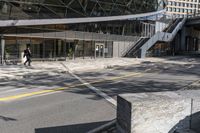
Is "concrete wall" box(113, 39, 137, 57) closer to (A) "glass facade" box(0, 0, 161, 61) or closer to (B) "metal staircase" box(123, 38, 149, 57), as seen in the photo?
(A) "glass facade" box(0, 0, 161, 61)

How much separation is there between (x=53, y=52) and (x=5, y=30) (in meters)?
7.97

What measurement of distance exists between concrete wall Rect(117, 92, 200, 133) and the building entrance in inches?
1542

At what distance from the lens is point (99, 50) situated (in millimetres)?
46281

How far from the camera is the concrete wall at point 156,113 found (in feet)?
19.8

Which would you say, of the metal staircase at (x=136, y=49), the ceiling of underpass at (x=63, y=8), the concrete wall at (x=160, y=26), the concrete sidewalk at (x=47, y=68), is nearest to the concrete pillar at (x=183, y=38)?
the concrete wall at (x=160, y=26)

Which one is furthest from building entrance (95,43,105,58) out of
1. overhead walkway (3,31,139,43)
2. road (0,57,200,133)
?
road (0,57,200,133)

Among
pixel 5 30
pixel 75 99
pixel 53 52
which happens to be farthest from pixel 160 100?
pixel 53 52

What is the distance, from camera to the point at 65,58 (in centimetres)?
3966

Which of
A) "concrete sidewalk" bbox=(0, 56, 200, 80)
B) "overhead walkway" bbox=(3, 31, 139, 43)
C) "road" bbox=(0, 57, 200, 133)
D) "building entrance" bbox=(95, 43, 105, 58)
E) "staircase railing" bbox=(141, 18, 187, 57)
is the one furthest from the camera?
"staircase railing" bbox=(141, 18, 187, 57)

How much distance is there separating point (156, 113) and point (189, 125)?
0.83 m

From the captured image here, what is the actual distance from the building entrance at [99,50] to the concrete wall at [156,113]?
39177 mm

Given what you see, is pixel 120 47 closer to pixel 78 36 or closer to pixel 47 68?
pixel 78 36

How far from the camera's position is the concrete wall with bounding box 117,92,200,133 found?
19.8 ft

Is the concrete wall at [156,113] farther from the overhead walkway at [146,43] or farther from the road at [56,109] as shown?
the overhead walkway at [146,43]
